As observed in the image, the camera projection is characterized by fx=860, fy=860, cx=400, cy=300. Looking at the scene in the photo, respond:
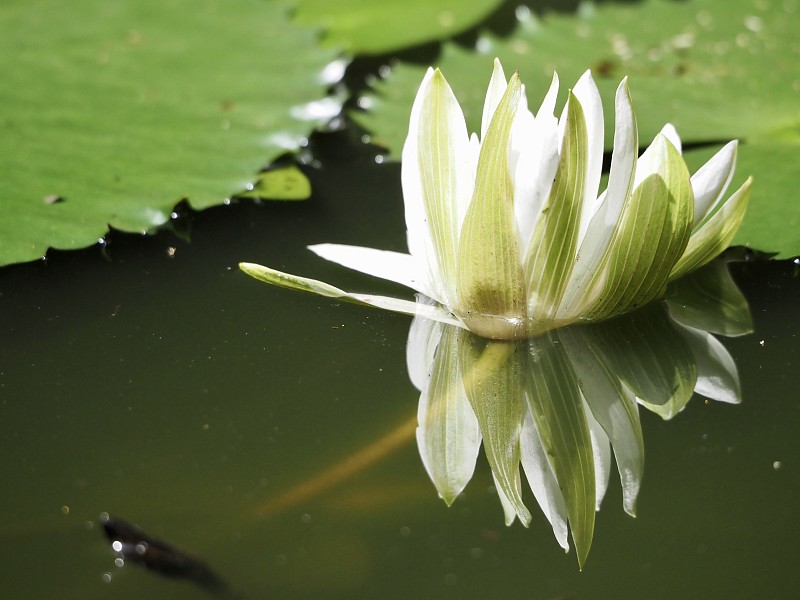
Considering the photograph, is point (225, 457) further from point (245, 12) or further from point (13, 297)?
point (245, 12)

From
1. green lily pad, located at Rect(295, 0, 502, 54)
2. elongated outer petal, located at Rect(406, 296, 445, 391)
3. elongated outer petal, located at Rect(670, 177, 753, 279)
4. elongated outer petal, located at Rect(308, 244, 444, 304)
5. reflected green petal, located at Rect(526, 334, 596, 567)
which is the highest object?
elongated outer petal, located at Rect(670, 177, 753, 279)

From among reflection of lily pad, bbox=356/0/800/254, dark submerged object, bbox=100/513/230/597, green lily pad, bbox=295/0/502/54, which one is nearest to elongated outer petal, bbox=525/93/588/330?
reflection of lily pad, bbox=356/0/800/254

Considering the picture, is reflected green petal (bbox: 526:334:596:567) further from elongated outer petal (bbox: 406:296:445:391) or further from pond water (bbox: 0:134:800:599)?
elongated outer petal (bbox: 406:296:445:391)

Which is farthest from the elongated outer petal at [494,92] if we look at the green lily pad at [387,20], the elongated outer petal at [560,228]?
the green lily pad at [387,20]

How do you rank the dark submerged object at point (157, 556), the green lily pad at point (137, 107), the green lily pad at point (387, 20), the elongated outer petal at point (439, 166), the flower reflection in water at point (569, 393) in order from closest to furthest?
the dark submerged object at point (157, 556) < the flower reflection in water at point (569, 393) < the elongated outer petal at point (439, 166) < the green lily pad at point (137, 107) < the green lily pad at point (387, 20)

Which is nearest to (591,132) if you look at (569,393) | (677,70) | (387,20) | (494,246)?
(494,246)

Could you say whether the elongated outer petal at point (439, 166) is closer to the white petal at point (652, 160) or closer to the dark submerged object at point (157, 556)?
the white petal at point (652, 160)
